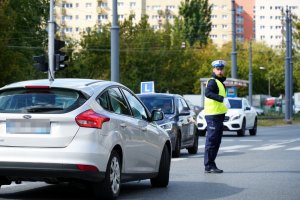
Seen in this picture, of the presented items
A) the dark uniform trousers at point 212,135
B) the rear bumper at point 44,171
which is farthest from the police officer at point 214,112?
the rear bumper at point 44,171

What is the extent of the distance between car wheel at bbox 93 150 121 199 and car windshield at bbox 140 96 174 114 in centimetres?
927

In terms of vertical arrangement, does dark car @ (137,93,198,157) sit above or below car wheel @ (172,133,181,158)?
above

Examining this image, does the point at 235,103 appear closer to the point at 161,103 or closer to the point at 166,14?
the point at 161,103

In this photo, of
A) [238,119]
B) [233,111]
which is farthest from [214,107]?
[233,111]

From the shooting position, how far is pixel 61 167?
924cm

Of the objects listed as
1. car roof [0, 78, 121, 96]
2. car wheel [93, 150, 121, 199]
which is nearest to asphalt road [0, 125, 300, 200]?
car wheel [93, 150, 121, 199]

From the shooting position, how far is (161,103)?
19.7 m

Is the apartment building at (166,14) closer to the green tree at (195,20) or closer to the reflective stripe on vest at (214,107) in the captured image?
the green tree at (195,20)

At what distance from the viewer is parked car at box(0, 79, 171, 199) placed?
929 centimetres

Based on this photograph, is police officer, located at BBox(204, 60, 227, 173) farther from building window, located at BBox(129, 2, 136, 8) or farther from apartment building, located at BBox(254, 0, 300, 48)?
apartment building, located at BBox(254, 0, 300, 48)

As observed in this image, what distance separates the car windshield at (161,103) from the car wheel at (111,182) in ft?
30.4

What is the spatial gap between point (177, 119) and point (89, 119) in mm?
9619

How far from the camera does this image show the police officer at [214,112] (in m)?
14.2

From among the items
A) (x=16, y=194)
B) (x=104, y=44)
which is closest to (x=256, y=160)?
(x=16, y=194)
